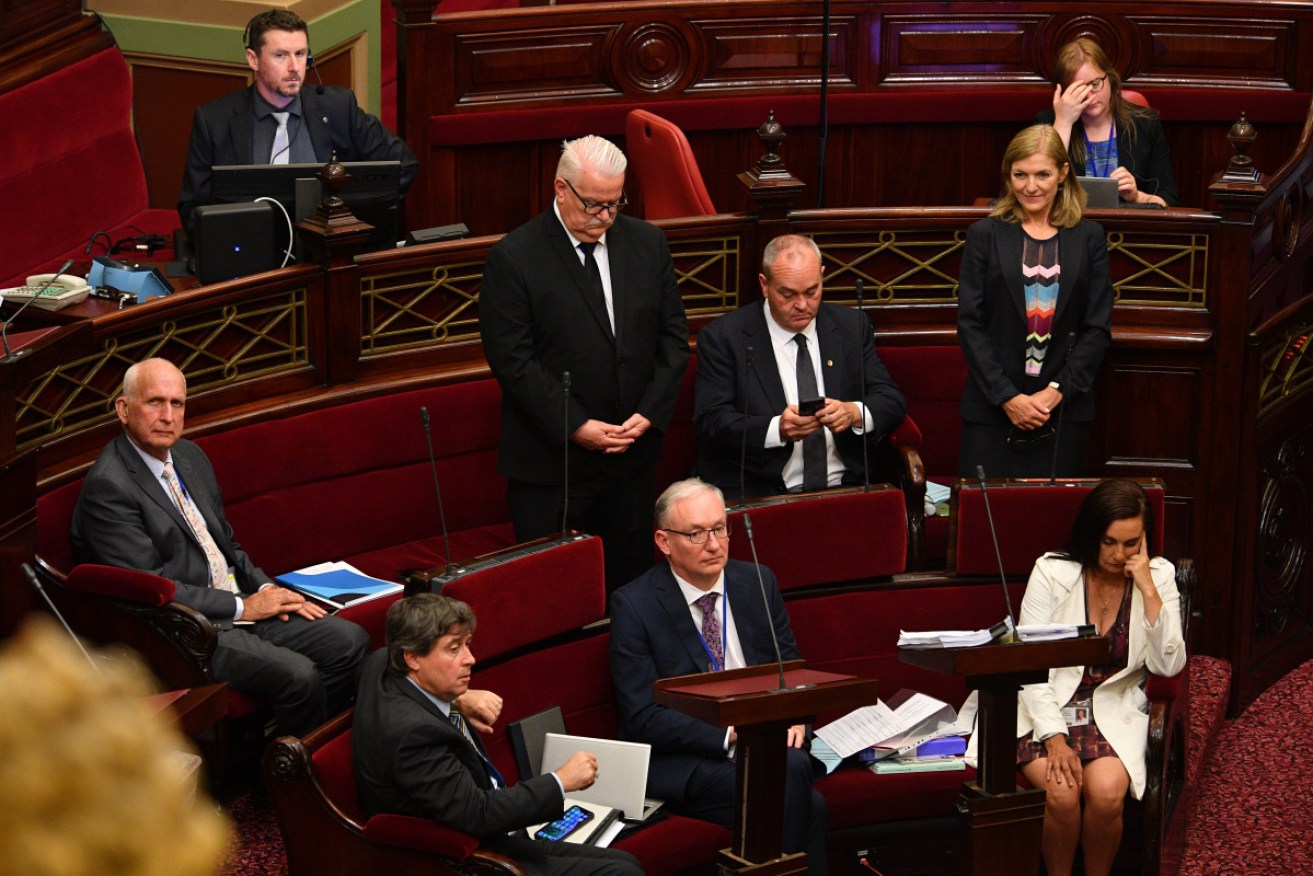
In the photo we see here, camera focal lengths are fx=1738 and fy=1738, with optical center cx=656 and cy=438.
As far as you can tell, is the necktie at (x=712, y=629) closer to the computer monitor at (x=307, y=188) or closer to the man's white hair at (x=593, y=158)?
the man's white hair at (x=593, y=158)


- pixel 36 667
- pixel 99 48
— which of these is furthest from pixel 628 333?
pixel 36 667

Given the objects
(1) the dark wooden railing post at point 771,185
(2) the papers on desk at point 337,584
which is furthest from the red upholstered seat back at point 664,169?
(2) the papers on desk at point 337,584

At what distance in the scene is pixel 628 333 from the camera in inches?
151

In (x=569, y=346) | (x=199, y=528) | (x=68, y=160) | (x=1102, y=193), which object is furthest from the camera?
(x=68, y=160)

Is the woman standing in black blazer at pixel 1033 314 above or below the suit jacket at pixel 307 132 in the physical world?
below

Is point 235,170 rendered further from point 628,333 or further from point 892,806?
point 892,806

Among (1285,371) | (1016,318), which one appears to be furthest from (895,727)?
(1285,371)

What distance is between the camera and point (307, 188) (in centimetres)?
418

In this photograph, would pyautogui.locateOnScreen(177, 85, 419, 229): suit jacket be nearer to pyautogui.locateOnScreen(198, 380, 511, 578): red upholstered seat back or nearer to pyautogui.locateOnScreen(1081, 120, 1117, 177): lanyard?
pyautogui.locateOnScreen(198, 380, 511, 578): red upholstered seat back

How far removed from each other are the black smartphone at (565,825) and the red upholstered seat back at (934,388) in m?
1.86

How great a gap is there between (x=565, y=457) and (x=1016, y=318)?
121 centimetres

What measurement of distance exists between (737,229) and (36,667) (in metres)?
4.07

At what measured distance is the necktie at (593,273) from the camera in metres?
3.80

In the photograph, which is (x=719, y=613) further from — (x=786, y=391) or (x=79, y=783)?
(x=79, y=783)
